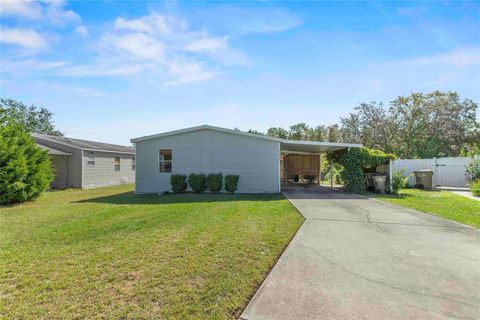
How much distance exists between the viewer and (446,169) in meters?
15.5

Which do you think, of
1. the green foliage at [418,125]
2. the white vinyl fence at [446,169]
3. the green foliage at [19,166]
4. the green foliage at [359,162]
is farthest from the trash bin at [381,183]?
the green foliage at [19,166]

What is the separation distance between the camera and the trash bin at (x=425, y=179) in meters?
14.3

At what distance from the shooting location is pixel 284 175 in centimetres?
1972

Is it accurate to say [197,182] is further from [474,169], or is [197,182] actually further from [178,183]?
[474,169]

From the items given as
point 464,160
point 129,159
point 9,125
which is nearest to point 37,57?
point 9,125

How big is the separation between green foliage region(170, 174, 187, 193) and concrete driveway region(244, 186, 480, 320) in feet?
26.4

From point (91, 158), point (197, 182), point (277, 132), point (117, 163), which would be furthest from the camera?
point (277, 132)

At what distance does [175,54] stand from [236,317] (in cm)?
876

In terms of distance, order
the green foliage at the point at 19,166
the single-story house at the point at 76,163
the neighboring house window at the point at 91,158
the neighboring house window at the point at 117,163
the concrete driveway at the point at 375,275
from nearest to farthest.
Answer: the concrete driveway at the point at 375,275
the green foliage at the point at 19,166
the single-story house at the point at 76,163
the neighboring house window at the point at 91,158
the neighboring house window at the point at 117,163

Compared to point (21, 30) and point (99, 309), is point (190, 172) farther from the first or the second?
point (99, 309)

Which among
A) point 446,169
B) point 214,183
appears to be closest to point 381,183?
point 446,169

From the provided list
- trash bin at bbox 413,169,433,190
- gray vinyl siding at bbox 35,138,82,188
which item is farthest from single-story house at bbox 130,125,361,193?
gray vinyl siding at bbox 35,138,82,188

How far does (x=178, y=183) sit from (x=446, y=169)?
50.7ft

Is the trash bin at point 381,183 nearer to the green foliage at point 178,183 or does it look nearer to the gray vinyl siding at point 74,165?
the green foliage at point 178,183
